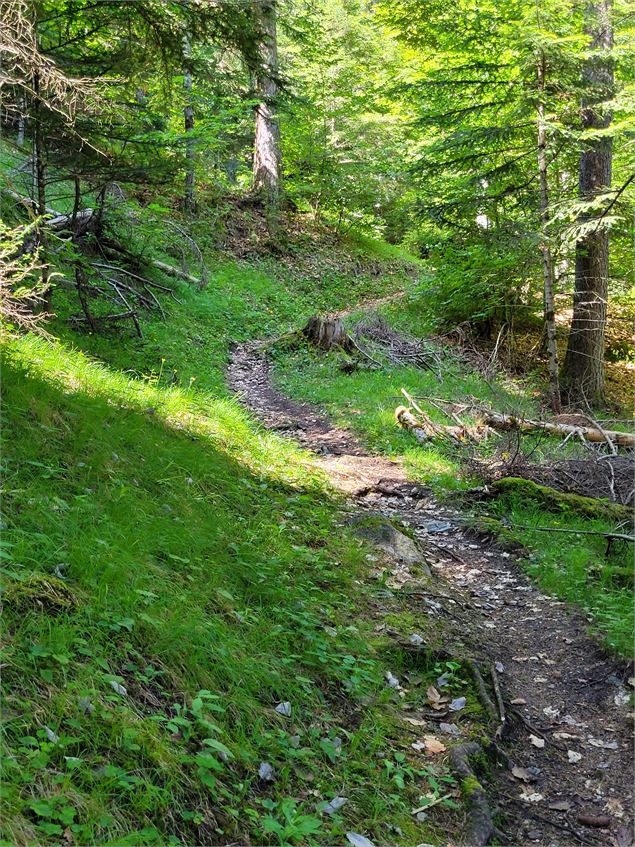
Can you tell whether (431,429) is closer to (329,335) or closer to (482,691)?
(329,335)

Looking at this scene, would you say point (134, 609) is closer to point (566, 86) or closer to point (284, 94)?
point (284, 94)

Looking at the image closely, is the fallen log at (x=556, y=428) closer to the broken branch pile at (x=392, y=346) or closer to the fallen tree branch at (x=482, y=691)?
the broken branch pile at (x=392, y=346)

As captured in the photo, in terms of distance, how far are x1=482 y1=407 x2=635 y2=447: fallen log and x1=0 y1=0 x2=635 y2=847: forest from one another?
0.05m

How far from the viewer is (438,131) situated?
1402 centimetres

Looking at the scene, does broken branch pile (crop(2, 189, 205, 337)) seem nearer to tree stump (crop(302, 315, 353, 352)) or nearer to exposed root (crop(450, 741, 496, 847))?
tree stump (crop(302, 315, 353, 352))

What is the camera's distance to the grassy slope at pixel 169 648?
7.88 ft

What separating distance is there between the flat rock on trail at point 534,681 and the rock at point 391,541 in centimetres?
20

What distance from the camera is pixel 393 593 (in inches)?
195

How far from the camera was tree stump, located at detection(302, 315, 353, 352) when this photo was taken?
14.2 meters

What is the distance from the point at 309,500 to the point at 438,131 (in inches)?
430

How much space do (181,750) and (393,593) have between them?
2.60m

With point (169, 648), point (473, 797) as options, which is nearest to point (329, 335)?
point (169, 648)

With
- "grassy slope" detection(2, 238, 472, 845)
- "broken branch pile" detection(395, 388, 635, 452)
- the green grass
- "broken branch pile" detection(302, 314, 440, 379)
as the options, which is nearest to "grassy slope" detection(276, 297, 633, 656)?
the green grass

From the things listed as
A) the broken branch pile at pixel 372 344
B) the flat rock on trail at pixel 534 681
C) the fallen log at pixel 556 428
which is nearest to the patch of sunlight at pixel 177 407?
the flat rock on trail at pixel 534 681
